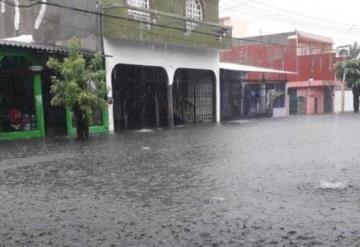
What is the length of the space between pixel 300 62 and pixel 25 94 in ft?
106

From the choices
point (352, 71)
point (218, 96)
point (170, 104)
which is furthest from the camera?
point (352, 71)

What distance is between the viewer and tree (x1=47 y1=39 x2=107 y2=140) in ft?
Answer: 47.3

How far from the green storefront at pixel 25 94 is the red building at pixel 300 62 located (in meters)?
23.9

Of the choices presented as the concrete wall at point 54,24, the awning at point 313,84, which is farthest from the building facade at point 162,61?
the awning at point 313,84

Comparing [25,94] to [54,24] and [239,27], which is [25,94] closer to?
[54,24]

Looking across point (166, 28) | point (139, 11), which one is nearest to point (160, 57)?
point (166, 28)

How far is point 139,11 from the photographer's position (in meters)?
19.5

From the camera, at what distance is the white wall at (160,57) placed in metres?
19.2

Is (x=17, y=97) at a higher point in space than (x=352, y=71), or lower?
lower

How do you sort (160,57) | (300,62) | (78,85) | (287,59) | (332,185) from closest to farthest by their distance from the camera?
(332,185) → (78,85) → (160,57) → (300,62) → (287,59)

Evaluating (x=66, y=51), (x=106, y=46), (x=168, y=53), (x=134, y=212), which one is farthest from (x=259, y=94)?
(x=134, y=212)

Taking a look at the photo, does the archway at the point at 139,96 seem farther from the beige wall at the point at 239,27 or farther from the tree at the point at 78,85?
the beige wall at the point at 239,27

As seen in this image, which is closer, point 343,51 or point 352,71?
point 352,71

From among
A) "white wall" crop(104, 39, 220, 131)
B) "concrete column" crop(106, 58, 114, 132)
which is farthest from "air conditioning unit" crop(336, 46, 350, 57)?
"concrete column" crop(106, 58, 114, 132)
